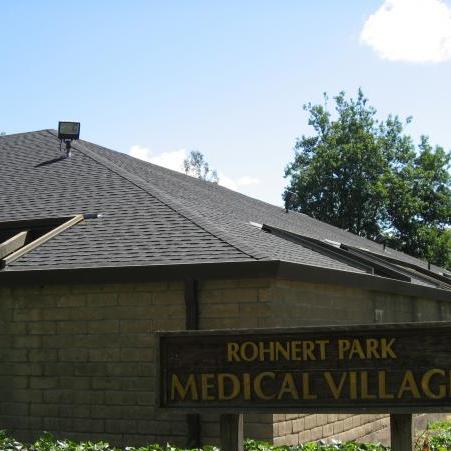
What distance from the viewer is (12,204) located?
14.1 meters

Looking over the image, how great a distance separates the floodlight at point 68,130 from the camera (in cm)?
1667

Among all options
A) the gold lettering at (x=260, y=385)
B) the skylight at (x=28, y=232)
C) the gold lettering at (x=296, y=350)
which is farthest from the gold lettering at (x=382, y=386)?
the skylight at (x=28, y=232)

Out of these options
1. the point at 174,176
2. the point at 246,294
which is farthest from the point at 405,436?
the point at 174,176

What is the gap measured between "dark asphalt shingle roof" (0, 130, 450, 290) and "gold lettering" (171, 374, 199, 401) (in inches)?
147

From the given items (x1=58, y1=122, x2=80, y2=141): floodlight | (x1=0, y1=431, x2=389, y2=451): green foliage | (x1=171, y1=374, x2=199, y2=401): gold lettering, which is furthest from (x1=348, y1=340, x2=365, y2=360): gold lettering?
(x1=58, y1=122, x2=80, y2=141): floodlight

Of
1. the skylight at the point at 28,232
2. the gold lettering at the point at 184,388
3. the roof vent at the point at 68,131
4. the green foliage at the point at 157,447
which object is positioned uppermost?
the roof vent at the point at 68,131

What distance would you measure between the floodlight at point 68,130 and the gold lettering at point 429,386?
11.9 metres

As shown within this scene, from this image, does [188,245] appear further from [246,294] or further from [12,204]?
[12,204]

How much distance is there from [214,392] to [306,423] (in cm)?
484

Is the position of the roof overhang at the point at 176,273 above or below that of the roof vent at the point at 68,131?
below

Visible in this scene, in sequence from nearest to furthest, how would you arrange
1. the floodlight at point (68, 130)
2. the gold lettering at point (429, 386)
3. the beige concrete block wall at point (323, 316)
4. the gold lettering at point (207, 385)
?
the gold lettering at point (429, 386) < the gold lettering at point (207, 385) < the beige concrete block wall at point (323, 316) < the floodlight at point (68, 130)

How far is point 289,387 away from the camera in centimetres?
648

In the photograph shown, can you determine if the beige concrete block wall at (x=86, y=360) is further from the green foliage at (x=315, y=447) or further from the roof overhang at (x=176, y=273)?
the green foliage at (x=315, y=447)

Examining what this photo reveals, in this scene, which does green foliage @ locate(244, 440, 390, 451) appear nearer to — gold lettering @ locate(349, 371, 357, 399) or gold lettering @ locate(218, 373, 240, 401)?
gold lettering @ locate(218, 373, 240, 401)
